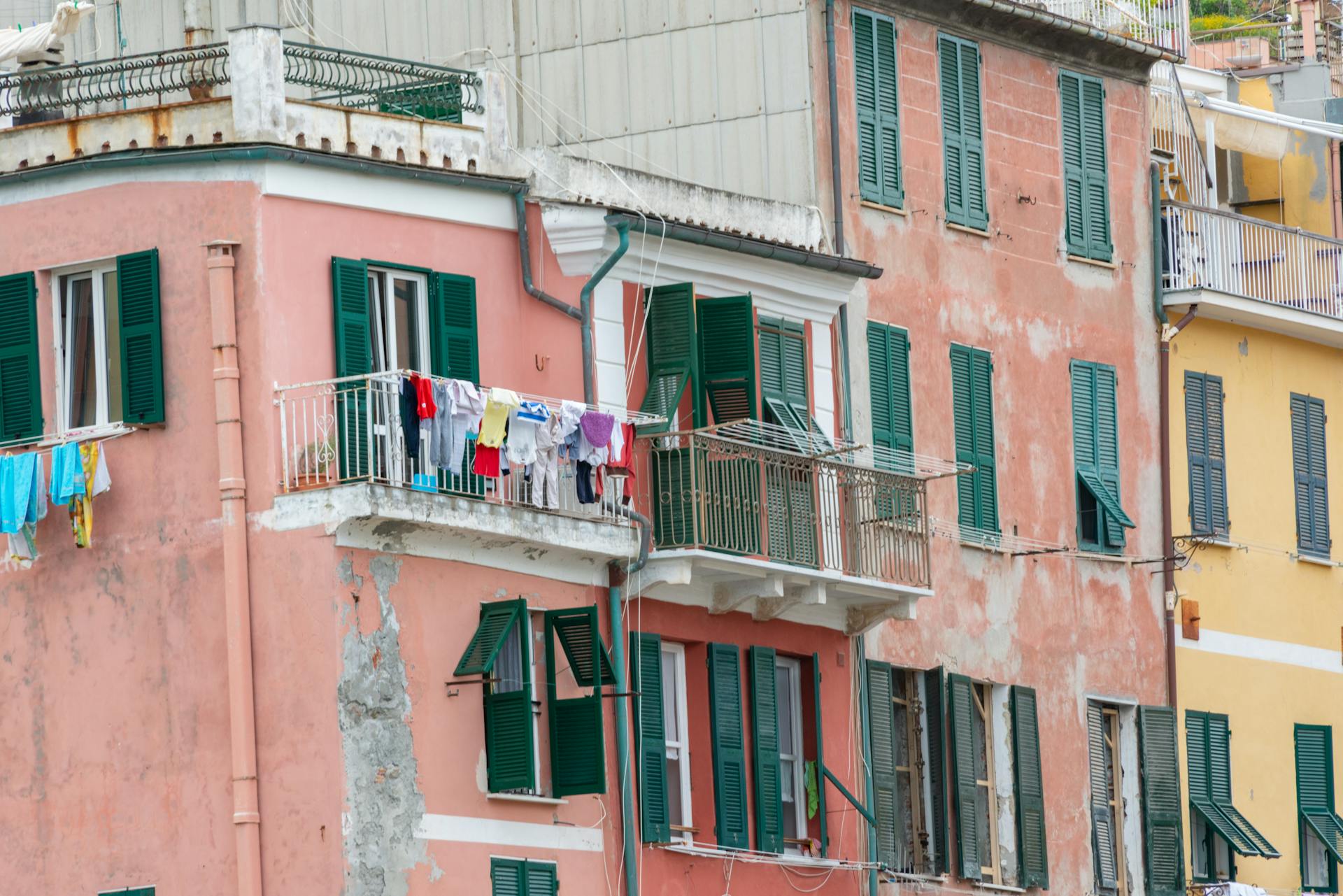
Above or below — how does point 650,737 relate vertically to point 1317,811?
above

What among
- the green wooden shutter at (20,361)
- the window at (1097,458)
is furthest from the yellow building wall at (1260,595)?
the green wooden shutter at (20,361)

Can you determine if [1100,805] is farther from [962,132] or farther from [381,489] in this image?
[381,489]

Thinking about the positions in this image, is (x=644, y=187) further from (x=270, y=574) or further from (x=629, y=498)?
(x=270, y=574)

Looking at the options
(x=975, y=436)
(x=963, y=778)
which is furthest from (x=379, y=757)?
(x=975, y=436)

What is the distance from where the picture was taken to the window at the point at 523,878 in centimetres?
3444

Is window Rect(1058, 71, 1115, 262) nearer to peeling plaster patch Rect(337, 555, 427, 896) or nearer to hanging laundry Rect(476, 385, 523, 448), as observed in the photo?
hanging laundry Rect(476, 385, 523, 448)

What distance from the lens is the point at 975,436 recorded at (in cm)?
4172

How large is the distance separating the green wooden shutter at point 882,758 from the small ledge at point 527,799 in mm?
5082

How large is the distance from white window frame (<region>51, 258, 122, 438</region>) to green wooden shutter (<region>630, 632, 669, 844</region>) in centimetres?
534

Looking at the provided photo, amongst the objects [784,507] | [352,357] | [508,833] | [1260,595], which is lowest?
[508,833]

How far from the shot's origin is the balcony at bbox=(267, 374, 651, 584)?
110 ft

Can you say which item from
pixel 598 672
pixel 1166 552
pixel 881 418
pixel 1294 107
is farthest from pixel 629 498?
pixel 1294 107

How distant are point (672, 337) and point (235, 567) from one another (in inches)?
223

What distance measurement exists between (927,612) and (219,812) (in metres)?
9.75
